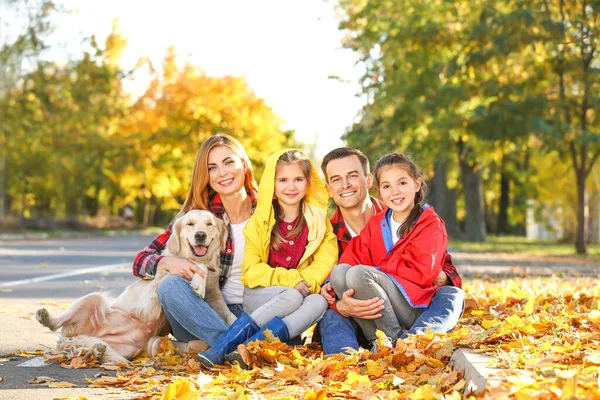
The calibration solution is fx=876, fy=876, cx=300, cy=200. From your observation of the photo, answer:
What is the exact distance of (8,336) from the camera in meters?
7.20

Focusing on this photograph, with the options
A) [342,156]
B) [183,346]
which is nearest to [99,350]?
[183,346]

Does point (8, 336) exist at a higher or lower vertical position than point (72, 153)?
lower

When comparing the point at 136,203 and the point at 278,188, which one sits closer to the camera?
the point at 278,188

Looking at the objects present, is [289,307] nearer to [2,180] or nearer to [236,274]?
[236,274]

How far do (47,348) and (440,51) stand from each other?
20.7 metres

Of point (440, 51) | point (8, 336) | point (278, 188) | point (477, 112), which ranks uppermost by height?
point (440, 51)

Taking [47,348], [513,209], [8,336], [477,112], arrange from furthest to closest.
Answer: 1. [513,209]
2. [477,112]
3. [8,336]
4. [47,348]

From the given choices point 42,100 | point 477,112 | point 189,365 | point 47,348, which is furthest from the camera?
point 42,100

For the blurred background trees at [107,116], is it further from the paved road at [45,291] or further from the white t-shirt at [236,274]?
the white t-shirt at [236,274]

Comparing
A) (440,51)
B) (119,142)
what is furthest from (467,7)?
(119,142)

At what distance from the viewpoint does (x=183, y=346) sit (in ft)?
20.4

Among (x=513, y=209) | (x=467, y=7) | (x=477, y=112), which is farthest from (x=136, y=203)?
(x=477, y=112)

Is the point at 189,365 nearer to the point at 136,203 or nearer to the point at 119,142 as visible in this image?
the point at 119,142

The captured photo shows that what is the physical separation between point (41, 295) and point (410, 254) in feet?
20.6
